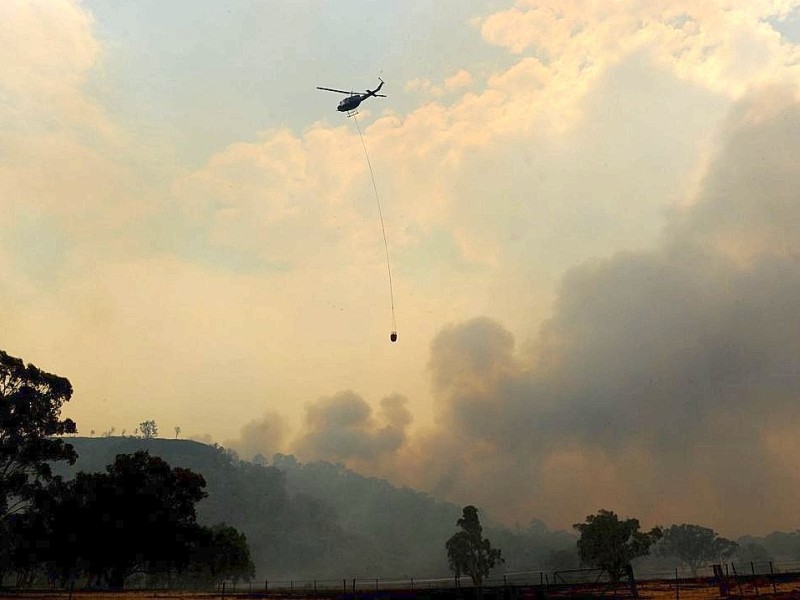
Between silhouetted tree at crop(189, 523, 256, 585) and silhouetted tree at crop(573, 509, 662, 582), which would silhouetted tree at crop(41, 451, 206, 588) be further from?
silhouetted tree at crop(573, 509, 662, 582)

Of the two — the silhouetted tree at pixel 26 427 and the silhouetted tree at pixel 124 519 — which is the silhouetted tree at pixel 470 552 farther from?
the silhouetted tree at pixel 26 427

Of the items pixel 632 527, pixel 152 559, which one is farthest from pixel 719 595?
pixel 152 559

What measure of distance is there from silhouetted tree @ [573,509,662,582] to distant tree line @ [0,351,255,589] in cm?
6616

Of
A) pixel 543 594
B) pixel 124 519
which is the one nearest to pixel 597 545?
pixel 543 594

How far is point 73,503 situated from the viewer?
71.6 m

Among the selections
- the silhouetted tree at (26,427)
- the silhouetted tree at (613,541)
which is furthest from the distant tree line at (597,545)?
the silhouetted tree at (26,427)

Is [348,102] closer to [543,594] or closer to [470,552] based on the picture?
[543,594]

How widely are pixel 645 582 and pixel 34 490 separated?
238 ft

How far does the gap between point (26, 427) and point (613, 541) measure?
91.8 metres

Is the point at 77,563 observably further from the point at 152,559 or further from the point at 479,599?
the point at 479,599

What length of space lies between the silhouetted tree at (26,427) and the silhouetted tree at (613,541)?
85.4 meters

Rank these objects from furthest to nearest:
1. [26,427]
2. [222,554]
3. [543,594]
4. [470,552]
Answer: [470,552], [222,554], [26,427], [543,594]

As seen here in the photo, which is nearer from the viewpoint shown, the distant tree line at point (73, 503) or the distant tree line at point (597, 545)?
the distant tree line at point (73, 503)

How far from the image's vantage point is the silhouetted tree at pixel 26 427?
2441 inches
